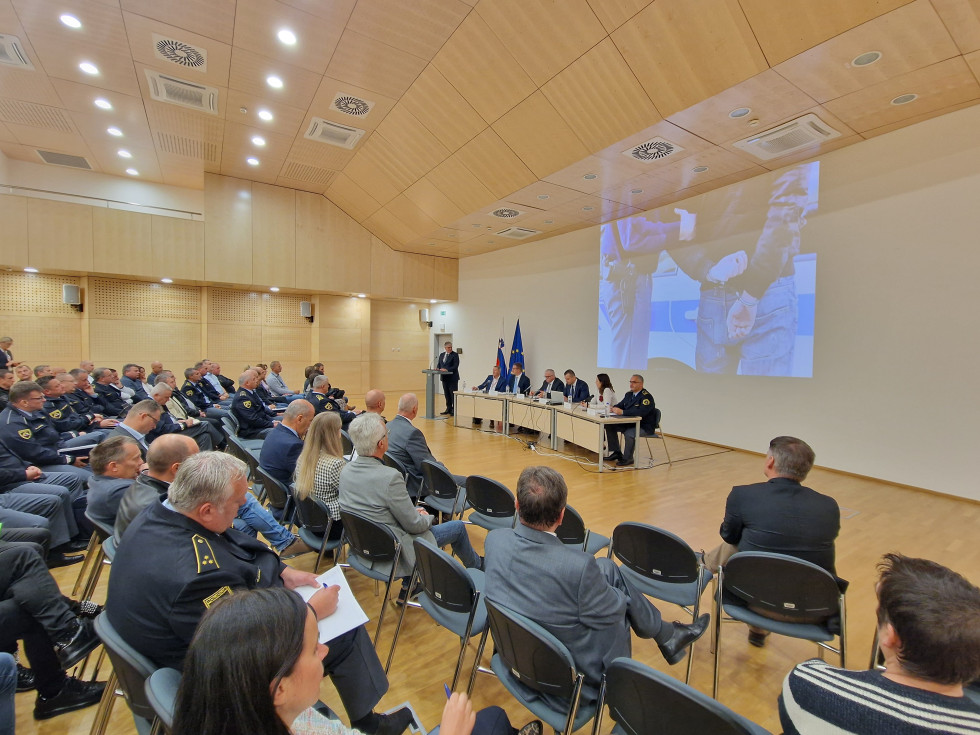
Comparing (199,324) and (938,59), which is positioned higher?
(938,59)

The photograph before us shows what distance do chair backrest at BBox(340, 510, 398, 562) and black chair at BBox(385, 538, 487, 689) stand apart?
0.24 meters

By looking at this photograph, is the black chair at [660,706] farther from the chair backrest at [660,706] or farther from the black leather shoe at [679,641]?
the black leather shoe at [679,641]

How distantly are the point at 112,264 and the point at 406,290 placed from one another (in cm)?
653

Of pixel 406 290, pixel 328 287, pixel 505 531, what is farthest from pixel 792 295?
pixel 328 287

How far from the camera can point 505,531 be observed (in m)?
1.77

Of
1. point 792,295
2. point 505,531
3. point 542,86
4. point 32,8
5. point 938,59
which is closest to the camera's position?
point 505,531

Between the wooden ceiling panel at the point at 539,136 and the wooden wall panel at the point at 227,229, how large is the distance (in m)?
6.83

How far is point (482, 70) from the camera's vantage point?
5.66 metres

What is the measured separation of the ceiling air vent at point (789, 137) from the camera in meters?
5.23

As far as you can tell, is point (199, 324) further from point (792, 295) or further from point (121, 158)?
point (792, 295)

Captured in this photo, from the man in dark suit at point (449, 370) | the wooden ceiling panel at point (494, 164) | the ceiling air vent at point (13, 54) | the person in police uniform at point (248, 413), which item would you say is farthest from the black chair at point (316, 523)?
the man in dark suit at point (449, 370)

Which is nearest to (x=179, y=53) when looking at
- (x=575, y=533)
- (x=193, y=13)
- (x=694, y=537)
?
(x=193, y=13)

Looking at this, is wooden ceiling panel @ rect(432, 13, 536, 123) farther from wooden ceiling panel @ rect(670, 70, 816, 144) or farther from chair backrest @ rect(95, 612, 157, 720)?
chair backrest @ rect(95, 612, 157, 720)

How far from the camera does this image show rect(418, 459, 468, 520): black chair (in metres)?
3.47
